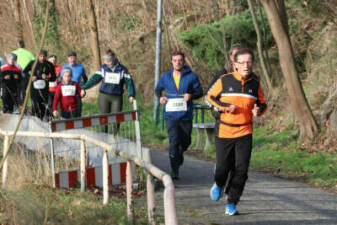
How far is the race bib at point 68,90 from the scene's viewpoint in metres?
13.0

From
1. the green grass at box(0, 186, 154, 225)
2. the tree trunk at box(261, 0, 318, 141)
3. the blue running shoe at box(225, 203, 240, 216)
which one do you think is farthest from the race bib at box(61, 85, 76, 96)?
the blue running shoe at box(225, 203, 240, 216)

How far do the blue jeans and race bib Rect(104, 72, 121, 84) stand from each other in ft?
6.83

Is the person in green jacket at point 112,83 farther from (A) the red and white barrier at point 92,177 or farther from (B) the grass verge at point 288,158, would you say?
(A) the red and white barrier at point 92,177

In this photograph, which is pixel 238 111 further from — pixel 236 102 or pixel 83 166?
pixel 83 166

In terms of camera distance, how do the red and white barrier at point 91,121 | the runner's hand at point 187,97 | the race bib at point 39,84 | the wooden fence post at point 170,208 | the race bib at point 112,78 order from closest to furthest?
the wooden fence post at point 170,208
the red and white barrier at point 91,121
the runner's hand at point 187,97
the race bib at point 112,78
the race bib at point 39,84

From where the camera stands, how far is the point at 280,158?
13.3 meters

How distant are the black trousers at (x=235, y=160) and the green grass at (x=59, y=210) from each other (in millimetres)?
1015

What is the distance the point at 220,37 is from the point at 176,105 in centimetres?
1135

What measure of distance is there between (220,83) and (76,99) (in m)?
6.22

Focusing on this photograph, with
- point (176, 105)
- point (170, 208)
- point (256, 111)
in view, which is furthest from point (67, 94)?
point (170, 208)

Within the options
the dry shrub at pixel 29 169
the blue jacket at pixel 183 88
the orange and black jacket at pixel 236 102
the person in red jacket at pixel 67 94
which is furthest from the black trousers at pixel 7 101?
the orange and black jacket at pixel 236 102

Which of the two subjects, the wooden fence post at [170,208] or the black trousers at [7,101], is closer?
the wooden fence post at [170,208]

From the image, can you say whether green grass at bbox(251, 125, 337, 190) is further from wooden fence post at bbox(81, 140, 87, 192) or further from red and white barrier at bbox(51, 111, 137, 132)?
wooden fence post at bbox(81, 140, 87, 192)

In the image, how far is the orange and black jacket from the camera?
290 inches
